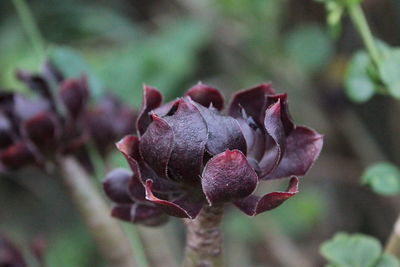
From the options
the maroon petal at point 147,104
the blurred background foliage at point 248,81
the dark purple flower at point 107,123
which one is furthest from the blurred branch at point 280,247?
the maroon petal at point 147,104

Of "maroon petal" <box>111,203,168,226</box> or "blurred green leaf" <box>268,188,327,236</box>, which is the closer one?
"maroon petal" <box>111,203,168,226</box>

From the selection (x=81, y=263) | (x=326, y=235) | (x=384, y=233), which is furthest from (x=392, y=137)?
→ (x=81, y=263)

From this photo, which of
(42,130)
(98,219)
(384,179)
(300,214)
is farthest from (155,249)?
(300,214)

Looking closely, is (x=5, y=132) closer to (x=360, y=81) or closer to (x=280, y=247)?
(x=360, y=81)

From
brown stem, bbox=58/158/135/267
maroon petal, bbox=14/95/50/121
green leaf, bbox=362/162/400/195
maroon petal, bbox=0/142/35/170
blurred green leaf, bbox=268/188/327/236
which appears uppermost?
green leaf, bbox=362/162/400/195

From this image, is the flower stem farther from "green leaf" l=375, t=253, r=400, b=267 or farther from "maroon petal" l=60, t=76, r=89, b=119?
"maroon petal" l=60, t=76, r=89, b=119

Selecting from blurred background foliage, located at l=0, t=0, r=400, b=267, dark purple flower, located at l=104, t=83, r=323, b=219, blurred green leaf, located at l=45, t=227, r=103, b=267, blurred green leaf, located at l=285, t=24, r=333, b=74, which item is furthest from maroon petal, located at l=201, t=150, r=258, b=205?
blurred green leaf, located at l=45, t=227, r=103, b=267

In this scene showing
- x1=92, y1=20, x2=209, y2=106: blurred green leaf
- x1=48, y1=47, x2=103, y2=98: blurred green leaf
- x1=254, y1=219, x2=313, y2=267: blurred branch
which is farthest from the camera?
x1=92, y1=20, x2=209, y2=106: blurred green leaf
